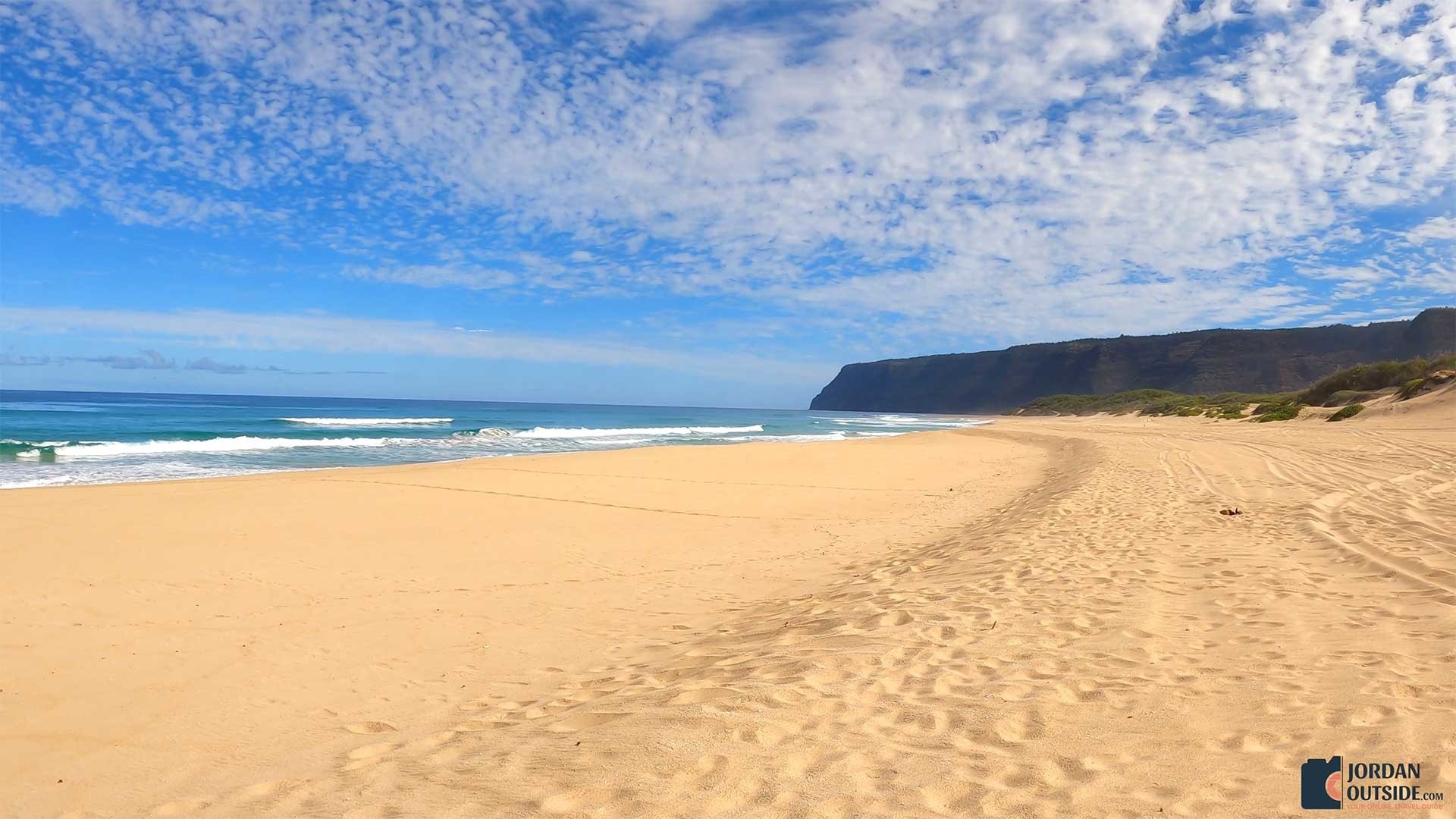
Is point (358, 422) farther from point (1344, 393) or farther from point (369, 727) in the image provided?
point (1344, 393)

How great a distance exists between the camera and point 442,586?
715 centimetres

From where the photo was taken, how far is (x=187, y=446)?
81.1 feet

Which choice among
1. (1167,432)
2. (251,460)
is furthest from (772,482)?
(1167,432)

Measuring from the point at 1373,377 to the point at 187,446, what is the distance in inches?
2147

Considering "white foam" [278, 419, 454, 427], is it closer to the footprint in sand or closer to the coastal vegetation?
the footprint in sand

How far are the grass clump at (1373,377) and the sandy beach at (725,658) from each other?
3371 centimetres

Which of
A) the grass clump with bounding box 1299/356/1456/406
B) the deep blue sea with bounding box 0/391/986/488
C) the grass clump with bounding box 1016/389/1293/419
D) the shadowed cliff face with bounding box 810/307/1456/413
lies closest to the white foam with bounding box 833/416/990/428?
the grass clump with bounding box 1016/389/1293/419

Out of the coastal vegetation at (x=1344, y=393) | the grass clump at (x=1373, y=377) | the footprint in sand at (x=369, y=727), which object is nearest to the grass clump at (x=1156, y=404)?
the coastal vegetation at (x=1344, y=393)

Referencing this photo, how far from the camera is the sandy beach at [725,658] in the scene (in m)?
3.05

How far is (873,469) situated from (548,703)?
1506cm

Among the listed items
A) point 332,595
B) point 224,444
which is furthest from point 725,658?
point 224,444

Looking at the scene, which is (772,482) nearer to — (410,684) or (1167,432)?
(410,684)

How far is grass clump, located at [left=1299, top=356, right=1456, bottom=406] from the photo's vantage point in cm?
3456

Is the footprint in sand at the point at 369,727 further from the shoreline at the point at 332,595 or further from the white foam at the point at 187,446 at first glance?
the white foam at the point at 187,446
